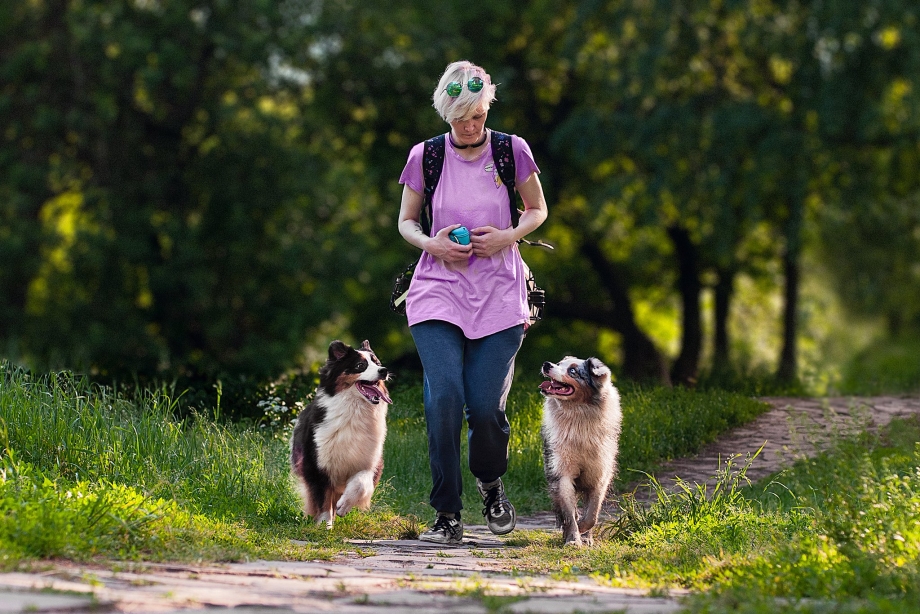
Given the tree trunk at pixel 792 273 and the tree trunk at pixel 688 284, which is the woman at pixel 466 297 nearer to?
the tree trunk at pixel 792 273

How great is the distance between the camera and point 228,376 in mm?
11789

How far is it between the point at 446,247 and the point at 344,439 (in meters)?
1.42

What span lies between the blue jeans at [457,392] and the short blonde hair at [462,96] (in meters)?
1.16

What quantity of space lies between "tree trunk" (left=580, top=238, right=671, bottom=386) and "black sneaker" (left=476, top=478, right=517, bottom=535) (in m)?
13.0

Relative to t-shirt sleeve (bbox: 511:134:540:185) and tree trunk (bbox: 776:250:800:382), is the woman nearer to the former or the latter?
t-shirt sleeve (bbox: 511:134:540:185)

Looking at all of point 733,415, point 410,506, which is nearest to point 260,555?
point 410,506

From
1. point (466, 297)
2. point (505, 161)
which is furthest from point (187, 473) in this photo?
point (505, 161)

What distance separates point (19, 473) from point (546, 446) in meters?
3.00

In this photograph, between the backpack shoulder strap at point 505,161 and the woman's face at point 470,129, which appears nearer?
the woman's face at point 470,129

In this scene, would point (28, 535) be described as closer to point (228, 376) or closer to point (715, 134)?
point (228, 376)

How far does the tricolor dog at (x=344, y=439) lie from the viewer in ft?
23.8

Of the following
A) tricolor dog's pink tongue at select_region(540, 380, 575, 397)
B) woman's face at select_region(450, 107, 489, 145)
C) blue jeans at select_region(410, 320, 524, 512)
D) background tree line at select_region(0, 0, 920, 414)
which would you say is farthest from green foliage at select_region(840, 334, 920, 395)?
woman's face at select_region(450, 107, 489, 145)

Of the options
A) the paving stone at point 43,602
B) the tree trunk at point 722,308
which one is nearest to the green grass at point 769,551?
the paving stone at point 43,602

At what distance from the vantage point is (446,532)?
22.7ft
